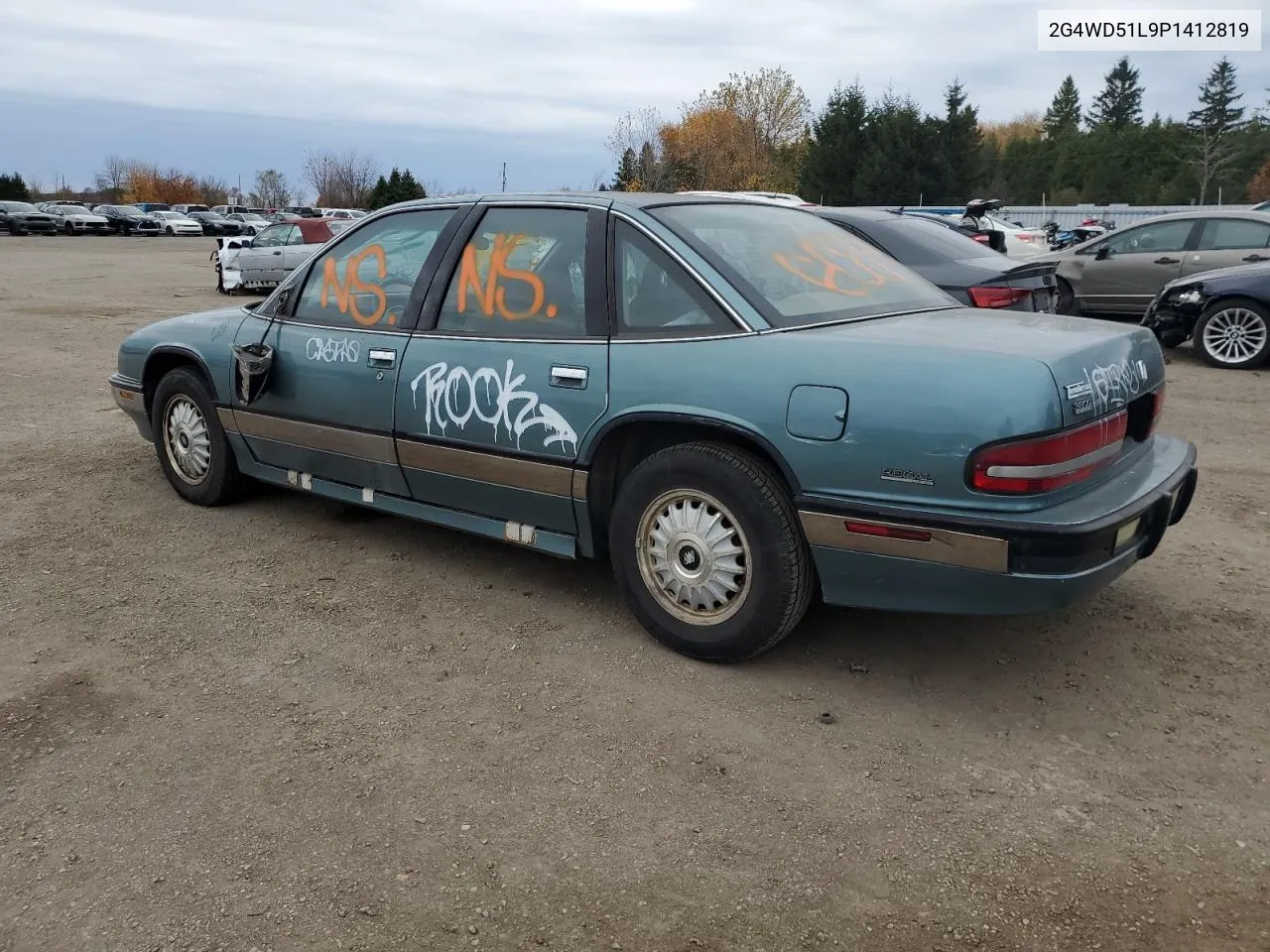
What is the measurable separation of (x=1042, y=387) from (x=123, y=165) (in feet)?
404

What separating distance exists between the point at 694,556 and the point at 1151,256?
428 inches

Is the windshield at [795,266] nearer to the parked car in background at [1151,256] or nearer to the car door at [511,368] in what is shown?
the car door at [511,368]

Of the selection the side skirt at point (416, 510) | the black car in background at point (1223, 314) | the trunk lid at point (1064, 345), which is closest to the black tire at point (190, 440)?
the side skirt at point (416, 510)

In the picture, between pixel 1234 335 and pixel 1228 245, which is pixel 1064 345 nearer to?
pixel 1234 335

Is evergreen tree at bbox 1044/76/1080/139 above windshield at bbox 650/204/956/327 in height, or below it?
above

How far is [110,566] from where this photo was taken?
4.69 meters

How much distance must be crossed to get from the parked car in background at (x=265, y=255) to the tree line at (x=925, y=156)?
75.3 feet

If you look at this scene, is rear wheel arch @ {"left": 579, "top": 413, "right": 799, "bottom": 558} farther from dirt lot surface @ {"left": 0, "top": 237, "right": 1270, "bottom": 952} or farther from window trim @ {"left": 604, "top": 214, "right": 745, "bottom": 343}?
dirt lot surface @ {"left": 0, "top": 237, "right": 1270, "bottom": 952}

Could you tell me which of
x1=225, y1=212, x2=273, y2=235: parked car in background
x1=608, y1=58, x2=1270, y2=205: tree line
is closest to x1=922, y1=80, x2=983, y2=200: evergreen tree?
x1=608, y1=58, x2=1270, y2=205: tree line

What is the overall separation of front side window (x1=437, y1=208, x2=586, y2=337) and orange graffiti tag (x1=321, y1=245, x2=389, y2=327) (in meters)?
0.44

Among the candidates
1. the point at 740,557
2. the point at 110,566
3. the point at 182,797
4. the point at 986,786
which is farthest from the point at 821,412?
the point at 110,566

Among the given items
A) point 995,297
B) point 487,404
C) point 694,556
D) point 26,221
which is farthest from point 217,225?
point 694,556

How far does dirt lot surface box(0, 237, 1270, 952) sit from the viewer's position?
96.5 inches

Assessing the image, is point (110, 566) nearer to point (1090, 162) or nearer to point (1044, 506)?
point (1044, 506)
